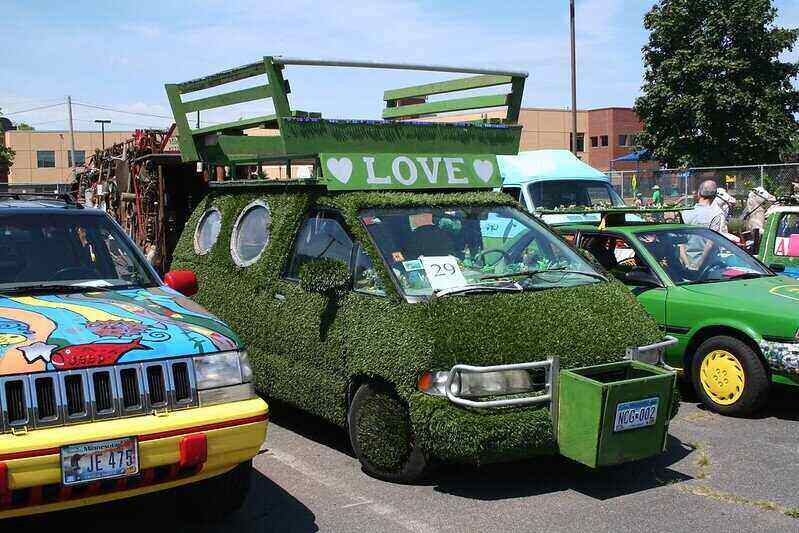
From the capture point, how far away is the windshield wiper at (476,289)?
520cm

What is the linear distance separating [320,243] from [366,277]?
0.70m

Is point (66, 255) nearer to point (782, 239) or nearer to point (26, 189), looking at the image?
point (782, 239)

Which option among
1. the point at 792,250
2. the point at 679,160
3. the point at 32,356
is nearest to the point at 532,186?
the point at 792,250

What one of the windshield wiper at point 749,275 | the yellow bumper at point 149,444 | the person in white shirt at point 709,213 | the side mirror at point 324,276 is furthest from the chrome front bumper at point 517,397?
the person in white shirt at point 709,213

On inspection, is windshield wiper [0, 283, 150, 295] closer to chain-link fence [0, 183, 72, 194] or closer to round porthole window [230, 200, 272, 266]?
chain-link fence [0, 183, 72, 194]

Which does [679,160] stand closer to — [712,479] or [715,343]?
[715,343]

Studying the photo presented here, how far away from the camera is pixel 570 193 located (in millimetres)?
13562

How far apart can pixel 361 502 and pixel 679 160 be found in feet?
85.7

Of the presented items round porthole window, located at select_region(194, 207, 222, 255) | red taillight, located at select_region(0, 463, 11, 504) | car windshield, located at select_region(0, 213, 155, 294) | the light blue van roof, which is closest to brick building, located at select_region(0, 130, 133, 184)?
the light blue van roof

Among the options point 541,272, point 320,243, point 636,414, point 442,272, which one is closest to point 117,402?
point 442,272

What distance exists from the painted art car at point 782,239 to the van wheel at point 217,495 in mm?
6212

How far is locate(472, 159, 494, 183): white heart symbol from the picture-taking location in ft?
21.9

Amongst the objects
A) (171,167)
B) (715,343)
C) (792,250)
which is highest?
(171,167)

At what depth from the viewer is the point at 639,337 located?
538 centimetres
